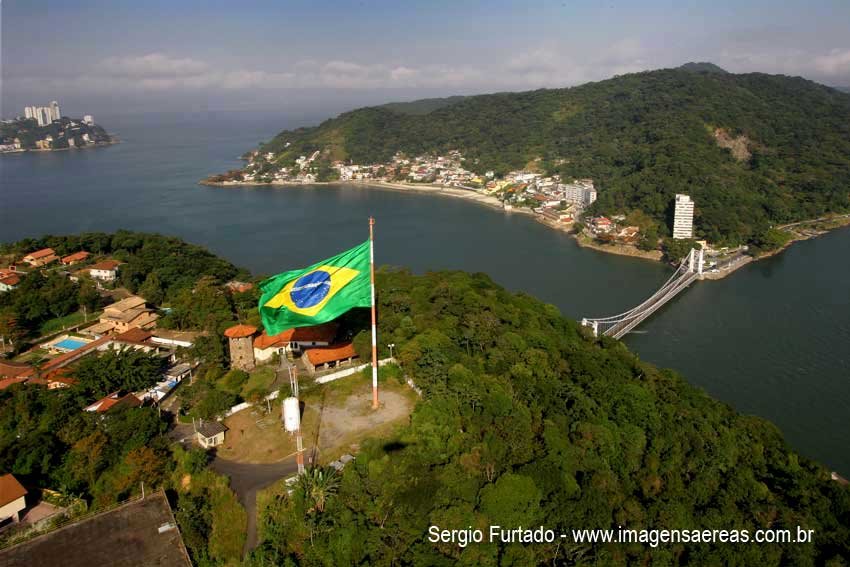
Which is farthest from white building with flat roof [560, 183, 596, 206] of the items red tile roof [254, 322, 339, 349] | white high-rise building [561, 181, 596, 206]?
red tile roof [254, 322, 339, 349]

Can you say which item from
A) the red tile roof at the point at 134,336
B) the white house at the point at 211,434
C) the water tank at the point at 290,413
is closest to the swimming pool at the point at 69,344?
the red tile roof at the point at 134,336

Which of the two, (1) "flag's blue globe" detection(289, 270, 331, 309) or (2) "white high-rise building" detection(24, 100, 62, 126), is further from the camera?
(2) "white high-rise building" detection(24, 100, 62, 126)

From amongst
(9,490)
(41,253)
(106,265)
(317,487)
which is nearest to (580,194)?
(106,265)

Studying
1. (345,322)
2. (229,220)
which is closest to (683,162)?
(229,220)

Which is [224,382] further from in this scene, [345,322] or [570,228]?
[570,228]

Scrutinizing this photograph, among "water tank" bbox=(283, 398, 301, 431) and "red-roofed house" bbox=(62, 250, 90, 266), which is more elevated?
"water tank" bbox=(283, 398, 301, 431)

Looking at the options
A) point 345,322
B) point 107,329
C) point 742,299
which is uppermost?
point 345,322

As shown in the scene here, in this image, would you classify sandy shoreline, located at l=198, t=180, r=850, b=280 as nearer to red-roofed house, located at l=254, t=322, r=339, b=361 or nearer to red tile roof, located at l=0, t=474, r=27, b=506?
red-roofed house, located at l=254, t=322, r=339, b=361
